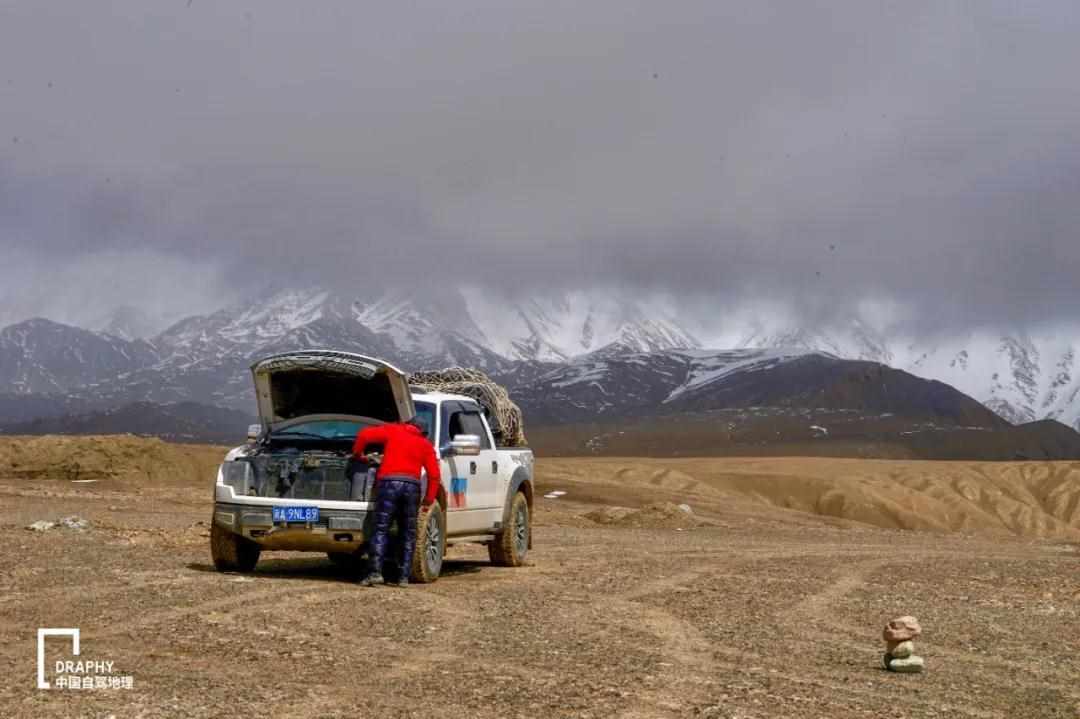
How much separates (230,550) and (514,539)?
12.0 feet

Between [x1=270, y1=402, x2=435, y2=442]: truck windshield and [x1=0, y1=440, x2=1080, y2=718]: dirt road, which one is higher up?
[x1=270, y1=402, x2=435, y2=442]: truck windshield

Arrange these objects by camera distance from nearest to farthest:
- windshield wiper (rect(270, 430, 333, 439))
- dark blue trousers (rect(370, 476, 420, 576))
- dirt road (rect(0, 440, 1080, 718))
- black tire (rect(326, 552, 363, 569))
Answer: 1. dirt road (rect(0, 440, 1080, 718))
2. dark blue trousers (rect(370, 476, 420, 576))
3. windshield wiper (rect(270, 430, 333, 439))
4. black tire (rect(326, 552, 363, 569))

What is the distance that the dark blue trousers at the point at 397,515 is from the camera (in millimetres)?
12555

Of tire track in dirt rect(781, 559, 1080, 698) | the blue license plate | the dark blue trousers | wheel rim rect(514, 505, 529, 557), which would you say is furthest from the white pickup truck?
tire track in dirt rect(781, 559, 1080, 698)

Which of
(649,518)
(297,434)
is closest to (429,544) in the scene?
(297,434)

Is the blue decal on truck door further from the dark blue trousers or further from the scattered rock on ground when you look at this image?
the scattered rock on ground

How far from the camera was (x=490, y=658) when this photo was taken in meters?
8.48

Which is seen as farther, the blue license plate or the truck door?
the truck door

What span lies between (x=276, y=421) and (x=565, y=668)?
6786mm

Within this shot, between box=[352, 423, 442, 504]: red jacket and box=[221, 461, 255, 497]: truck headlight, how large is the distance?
1.31 m

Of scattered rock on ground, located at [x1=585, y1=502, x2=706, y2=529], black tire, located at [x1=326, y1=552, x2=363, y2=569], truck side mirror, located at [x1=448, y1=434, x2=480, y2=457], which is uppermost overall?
truck side mirror, located at [x1=448, y1=434, x2=480, y2=457]

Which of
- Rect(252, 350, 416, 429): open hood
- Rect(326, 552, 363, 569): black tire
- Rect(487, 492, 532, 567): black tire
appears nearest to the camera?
Rect(252, 350, 416, 429): open hood

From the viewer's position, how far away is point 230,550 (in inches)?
524

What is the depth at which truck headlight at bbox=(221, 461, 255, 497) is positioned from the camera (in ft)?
43.7
